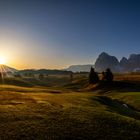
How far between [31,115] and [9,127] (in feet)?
20.5

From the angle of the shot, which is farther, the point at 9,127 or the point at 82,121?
the point at 82,121

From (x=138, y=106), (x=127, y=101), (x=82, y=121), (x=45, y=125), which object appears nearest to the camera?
(x=45, y=125)

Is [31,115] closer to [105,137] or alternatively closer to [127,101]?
[105,137]

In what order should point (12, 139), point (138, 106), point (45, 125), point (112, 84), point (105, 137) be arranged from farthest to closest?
1. point (112, 84)
2. point (138, 106)
3. point (45, 125)
4. point (105, 137)
5. point (12, 139)

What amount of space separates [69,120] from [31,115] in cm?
603

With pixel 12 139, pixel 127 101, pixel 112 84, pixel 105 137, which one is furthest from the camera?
pixel 112 84

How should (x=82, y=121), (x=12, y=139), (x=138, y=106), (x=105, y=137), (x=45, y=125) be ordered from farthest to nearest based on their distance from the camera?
(x=138, y=106), (x=82, y=121), (x=45, y=125), (x=105, y=137), (x=12, y=139)

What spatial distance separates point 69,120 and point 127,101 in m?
47.7

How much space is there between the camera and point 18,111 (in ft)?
137

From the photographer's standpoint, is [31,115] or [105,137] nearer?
[105,137]

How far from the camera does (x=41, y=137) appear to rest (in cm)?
3067

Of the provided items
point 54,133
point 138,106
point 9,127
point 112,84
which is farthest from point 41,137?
point 112,84

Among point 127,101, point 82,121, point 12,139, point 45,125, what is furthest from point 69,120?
point 127,101

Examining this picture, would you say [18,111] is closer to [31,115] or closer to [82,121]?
[31,115]
